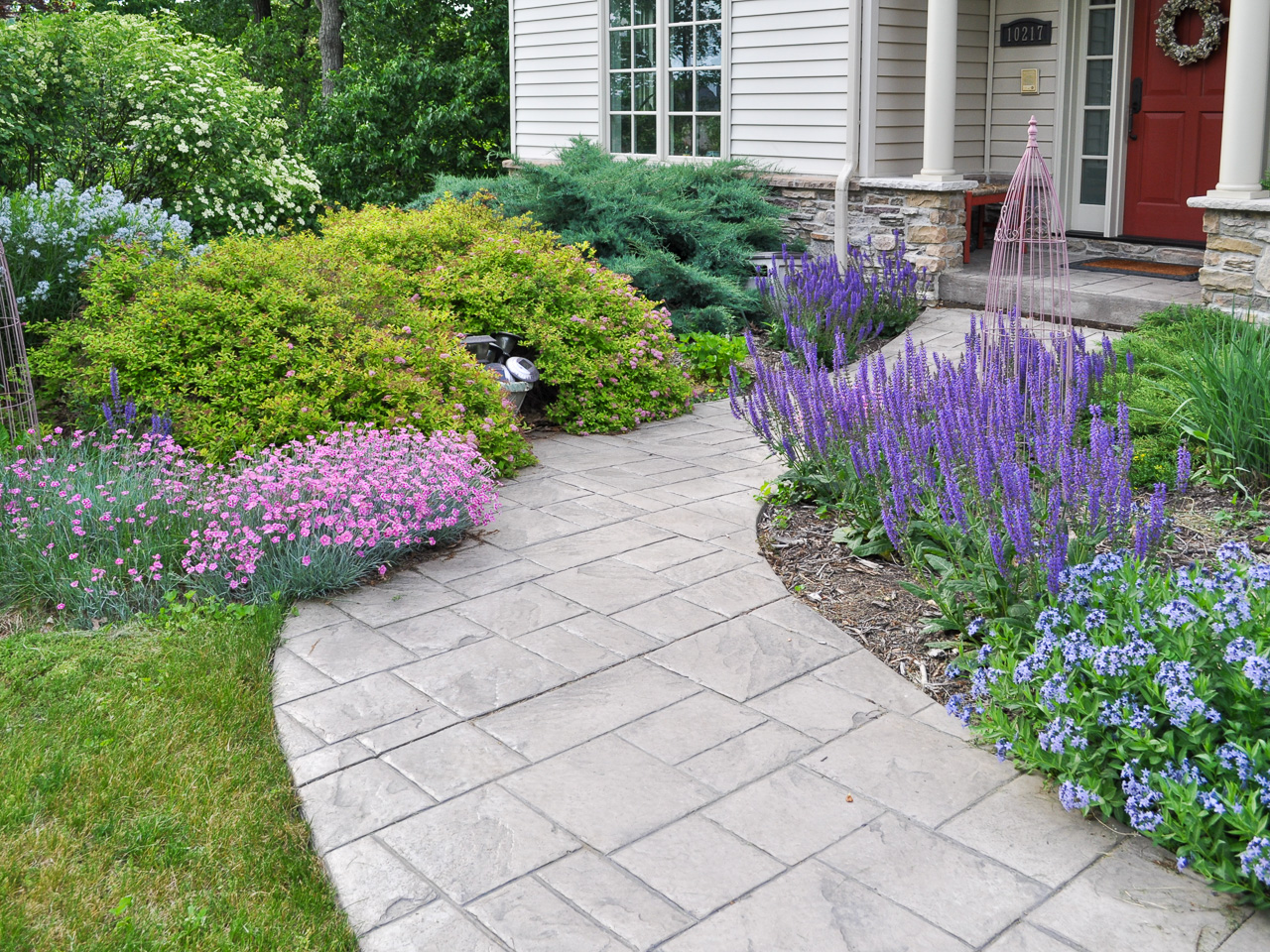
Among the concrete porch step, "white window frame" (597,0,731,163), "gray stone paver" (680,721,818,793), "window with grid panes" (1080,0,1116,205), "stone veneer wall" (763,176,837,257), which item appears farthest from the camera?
"white window frame" (597,0,731,163)

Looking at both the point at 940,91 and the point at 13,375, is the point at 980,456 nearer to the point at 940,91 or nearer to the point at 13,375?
the point at 13,375

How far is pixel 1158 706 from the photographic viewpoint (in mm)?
2607

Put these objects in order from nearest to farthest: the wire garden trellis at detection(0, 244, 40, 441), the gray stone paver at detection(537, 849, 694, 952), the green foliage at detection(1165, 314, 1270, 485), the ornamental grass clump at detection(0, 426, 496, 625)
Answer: the gray stone paver at detection(537, 849, 694, 952) → the ornamental grass clump at detection(0, 426, 496, 625) → the green foliage at detection(1165, 314, 1270, 485) → the wire garden trellis at detection(0, 244, 40, 441)

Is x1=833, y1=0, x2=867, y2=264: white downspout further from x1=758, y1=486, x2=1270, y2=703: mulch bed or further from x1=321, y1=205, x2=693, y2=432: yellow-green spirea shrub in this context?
x1=758, y1=486, x2=1270, y2=703: mulch bed

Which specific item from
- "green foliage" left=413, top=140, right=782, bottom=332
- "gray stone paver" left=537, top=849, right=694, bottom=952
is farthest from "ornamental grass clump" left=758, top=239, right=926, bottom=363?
"gray stone paver" left=537, top=849, right=694, bottom=952

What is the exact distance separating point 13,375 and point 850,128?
6154 mm

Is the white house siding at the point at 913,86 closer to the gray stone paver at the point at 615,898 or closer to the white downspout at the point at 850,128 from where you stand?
the white downspout at the point at 850,128

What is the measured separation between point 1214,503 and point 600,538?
7.48ft

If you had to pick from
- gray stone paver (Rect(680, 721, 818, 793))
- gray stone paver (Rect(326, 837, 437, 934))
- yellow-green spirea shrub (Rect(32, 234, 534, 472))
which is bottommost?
gray stone paver (Rect(326, 837, 437, 934))

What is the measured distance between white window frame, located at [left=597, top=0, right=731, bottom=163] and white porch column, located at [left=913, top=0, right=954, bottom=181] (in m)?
2.04

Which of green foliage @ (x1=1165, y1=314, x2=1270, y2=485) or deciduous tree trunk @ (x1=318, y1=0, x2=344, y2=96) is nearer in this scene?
green foliage @ (x1=1165, y1=314, x2=1270, y2=485)

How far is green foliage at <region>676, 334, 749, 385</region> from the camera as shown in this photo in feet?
23.7

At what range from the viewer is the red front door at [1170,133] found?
827 centimetres

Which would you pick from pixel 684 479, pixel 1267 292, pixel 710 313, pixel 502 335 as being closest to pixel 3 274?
pixel 502 335
